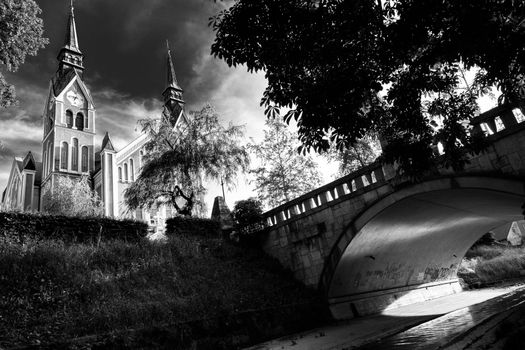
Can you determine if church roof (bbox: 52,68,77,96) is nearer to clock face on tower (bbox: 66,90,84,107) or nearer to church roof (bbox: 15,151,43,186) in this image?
clock face on tower (bbox: 66,90,84,107)

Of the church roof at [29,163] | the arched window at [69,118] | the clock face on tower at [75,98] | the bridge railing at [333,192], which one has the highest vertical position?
the clock face on tower at [75,98]

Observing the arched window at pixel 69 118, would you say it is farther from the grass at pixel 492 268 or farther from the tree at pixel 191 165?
the grass at pixel 492 268

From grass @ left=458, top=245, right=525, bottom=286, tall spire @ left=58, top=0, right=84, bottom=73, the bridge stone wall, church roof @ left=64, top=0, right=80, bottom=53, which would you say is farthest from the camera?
church roof @ left=64, top=0, right=80, bottom=53

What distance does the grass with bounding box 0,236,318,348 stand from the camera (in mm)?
8250

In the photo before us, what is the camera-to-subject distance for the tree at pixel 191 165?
2052cm

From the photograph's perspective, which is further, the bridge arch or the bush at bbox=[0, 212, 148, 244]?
the bush at bbox=[0, 212, 148, 244]

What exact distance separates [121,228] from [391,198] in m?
11.0

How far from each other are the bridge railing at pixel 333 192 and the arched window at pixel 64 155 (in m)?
33.3

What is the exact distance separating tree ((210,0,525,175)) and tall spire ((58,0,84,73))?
53.7 metres

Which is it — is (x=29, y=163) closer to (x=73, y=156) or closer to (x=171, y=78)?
(x=73, y=156)

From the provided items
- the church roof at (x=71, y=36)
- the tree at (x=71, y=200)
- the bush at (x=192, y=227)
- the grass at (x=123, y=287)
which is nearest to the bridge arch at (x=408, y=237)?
the grass at (x=123, y=287)

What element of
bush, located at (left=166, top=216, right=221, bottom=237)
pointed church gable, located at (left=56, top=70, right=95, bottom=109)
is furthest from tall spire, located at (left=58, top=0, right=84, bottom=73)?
bush, located at (left=166, top=216, right=221, bottom=237)

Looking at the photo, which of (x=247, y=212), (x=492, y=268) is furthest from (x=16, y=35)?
(x=492, y=268)

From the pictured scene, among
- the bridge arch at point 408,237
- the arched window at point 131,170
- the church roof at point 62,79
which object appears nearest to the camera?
the bridge arch at point 408,237
